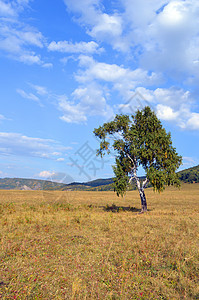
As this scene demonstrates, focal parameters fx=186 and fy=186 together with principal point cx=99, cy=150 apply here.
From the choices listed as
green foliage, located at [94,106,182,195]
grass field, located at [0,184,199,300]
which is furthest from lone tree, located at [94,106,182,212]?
grass field, located at [0,184,199,300]

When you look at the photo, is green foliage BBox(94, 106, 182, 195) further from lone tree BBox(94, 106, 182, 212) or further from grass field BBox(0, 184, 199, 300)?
grass field BBox(0, 184, 199, 300)

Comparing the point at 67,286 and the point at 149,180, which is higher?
the point at 149,180

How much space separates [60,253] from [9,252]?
2.32 m

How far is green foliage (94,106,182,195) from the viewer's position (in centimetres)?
2189

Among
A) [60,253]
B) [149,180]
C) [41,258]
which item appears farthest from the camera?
[149,180]

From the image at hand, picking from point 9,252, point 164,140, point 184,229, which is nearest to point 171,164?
point 164,140

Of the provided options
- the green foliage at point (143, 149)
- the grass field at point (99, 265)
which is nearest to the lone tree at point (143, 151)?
the green foliage at point (143, 149)

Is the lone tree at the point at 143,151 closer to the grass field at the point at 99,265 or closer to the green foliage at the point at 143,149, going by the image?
the green foliage at the point at 143,149

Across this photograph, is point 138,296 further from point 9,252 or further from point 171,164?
point 171,164

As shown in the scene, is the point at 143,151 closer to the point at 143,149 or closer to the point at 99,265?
the point at 143,149

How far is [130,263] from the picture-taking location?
7.18 metres

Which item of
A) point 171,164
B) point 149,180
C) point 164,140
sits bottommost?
point 149,180

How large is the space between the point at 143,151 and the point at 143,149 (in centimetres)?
31

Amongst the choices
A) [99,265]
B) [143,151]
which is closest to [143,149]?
[143,151]
